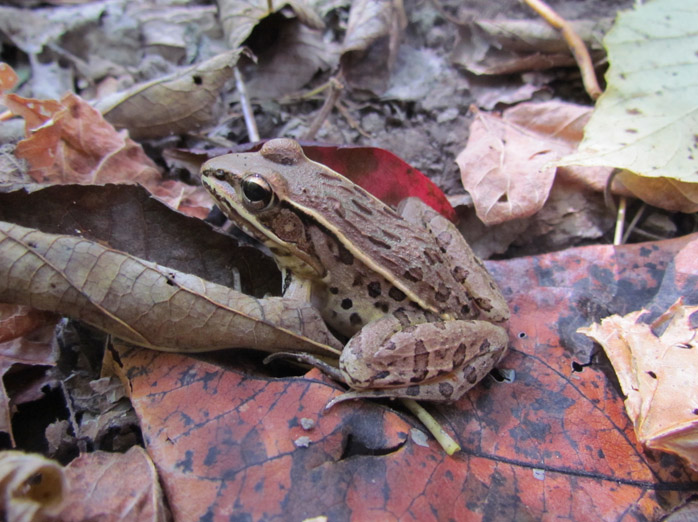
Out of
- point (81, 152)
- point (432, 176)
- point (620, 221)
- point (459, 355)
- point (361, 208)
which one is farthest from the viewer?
point (432, 176)

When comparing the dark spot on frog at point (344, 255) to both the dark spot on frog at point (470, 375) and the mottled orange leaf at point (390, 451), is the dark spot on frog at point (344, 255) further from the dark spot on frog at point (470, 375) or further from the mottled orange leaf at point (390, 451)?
the dark spot on frog at point (470, 375)

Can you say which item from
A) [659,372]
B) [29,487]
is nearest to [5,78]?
[29,487]

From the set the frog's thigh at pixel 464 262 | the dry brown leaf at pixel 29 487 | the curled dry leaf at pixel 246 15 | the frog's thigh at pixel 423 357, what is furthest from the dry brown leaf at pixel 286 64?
the dry brown leaf at pixel 29 487

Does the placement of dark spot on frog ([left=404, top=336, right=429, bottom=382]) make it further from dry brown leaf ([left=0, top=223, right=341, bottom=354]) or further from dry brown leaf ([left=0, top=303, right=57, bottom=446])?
dry brown leaf ([left=0, top=303, right=57, bottom=446])

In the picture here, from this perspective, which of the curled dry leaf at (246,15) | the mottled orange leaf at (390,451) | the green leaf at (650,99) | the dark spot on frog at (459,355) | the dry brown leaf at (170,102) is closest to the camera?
the mottled orange leaf at (390,451)

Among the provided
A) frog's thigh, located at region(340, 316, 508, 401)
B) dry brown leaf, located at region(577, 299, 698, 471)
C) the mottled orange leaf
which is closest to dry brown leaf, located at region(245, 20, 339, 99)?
frog's thigh, located at region(340, 316, 508, 401)

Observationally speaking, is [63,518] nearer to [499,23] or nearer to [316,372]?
[316,372]

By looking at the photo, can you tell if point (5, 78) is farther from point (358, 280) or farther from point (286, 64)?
point (358, 280)
